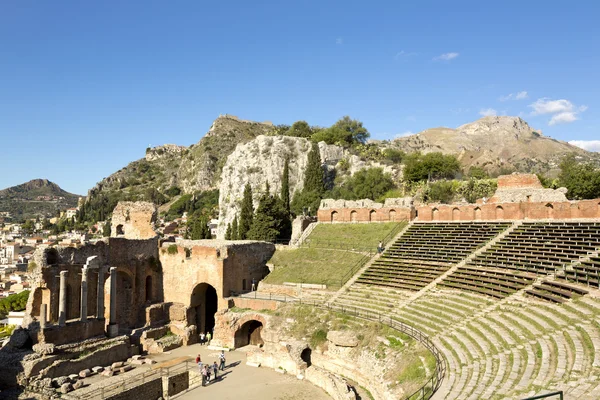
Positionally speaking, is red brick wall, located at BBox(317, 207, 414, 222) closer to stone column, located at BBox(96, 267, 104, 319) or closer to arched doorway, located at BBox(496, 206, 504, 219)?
arched doorway, located at BBox(496, 206, 504, 219)

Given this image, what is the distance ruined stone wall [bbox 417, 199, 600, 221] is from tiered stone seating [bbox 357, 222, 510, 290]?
1344mm

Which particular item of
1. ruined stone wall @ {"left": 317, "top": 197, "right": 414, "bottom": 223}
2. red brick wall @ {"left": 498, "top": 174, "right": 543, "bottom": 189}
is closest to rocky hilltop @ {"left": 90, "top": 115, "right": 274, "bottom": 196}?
ruined stone wall @ {"left": 317, "top": 197, "right": 414, "bottom": 223}

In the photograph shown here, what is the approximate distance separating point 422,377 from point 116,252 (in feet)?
72.4

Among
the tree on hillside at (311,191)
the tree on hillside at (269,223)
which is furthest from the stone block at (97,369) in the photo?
the tree on hillside at (311,191)

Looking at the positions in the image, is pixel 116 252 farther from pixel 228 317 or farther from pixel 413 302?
pixel 413 302

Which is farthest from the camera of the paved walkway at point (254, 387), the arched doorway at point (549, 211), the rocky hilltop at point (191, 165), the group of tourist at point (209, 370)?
the rocky hilltop at point (191, 165)

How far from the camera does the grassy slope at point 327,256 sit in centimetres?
3148

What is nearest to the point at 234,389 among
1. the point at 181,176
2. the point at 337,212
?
the point at 337,212

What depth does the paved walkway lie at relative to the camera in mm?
20594

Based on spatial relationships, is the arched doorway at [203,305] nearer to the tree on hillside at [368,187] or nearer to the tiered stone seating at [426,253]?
the tiered stone seating at [426,253]

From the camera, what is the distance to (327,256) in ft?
113

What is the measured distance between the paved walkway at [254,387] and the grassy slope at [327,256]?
805 centimetres

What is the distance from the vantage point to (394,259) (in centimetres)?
3050

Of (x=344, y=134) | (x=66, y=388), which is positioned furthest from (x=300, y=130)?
(x=66, y=388)
